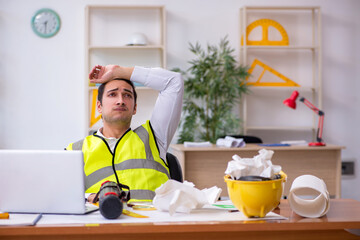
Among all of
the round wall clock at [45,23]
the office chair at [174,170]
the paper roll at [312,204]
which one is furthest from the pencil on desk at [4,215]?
the round wall clock at [45,23]

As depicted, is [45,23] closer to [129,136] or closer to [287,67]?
[287,67]

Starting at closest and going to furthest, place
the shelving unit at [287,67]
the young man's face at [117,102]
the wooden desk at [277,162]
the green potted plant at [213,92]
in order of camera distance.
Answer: the young man's face at [117,102], the wooden desk at [277,162], the green potted plant at [213,92], the shelving unit at [287,67]

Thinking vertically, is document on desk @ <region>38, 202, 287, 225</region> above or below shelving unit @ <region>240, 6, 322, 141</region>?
below

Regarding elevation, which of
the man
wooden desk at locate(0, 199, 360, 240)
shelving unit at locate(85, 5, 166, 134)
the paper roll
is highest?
shelving unit at locate(85, 5, 166, 134)

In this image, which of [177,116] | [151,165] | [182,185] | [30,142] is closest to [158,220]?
[182,185]

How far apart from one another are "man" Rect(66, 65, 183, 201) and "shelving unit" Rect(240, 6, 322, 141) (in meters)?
2.87

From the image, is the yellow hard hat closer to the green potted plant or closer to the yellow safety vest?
the yellow safety vest

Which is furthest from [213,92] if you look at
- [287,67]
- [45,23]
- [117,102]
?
[117,102]

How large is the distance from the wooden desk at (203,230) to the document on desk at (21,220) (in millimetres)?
36

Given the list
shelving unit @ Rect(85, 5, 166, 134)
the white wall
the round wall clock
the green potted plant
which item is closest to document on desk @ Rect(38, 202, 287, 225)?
the green potted plant

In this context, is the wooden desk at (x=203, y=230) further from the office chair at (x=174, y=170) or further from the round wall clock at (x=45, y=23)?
the round wall clock at (x=45, y=23)

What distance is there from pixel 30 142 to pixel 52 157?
12.0ft

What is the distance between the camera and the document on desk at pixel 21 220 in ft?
3.81

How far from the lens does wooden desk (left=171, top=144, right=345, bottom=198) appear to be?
367 cm
